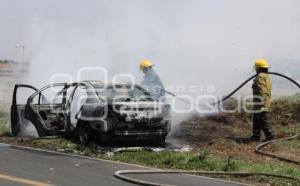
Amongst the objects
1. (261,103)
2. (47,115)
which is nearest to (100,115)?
(47,115)

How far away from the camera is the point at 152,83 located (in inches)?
587

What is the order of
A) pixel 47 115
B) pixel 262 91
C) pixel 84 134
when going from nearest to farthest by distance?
pixel 84 134, pixel 262 91, pixel 47 115

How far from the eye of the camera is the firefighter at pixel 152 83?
1471 cm

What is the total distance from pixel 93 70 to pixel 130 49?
1514mm

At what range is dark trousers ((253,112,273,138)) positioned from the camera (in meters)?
13.8

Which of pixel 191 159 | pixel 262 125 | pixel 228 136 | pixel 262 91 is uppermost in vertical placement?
pixel 262 91

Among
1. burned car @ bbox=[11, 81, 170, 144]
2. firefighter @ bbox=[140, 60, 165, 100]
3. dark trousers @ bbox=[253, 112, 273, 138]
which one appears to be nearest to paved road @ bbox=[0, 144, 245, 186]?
burned car @ bbox=[11, 81, 170, 144]

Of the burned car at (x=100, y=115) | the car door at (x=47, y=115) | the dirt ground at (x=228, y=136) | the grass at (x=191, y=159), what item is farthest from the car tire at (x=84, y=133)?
the dirt ground at (x=228, y=136)

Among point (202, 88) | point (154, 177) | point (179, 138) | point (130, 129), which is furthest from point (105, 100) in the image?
point (202, 88)

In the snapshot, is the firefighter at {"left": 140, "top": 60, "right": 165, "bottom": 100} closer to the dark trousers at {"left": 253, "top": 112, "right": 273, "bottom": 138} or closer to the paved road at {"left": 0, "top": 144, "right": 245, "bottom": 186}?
the dark trousers at {"left": 253, "top": 112, "right": 273, "bottom": 138}

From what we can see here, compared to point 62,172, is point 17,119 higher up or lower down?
higher up

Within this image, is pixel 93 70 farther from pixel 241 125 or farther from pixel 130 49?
pixel 241 125

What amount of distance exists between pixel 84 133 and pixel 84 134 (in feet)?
0.07

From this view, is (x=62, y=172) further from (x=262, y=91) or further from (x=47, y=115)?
(x=262, y=91)
